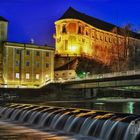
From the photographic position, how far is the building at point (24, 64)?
→ 318ft

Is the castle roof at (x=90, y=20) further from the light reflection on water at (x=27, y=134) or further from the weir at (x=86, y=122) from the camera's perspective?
the light reflection on water at (x=27, y=134)

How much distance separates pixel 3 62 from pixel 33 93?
19.3 m

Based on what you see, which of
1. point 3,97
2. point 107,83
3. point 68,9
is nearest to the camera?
point 107,83

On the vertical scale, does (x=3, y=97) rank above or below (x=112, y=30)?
below

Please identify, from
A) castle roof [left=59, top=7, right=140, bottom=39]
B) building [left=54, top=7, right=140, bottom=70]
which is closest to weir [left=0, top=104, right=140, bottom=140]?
building [left=54, top=7, right=140, bottom=70]

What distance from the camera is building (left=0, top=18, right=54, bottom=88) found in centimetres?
9700

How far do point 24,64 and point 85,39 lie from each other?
4495 cm

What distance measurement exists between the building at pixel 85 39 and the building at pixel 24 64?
65.8 ft

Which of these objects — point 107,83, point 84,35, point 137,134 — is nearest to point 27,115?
point 137,134

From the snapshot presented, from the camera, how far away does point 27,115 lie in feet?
121

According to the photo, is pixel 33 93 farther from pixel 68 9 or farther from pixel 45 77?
pixel 68 9

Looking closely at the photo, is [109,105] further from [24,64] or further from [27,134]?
[24,64]

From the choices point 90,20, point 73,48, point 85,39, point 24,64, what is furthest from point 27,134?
point 90,20

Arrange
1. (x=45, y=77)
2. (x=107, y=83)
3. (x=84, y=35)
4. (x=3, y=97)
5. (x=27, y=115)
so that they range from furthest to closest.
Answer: (x=84, y=35)
(x=45, y=77)
(x=3, y=97)
(x=107, y=83)
(x=27, y=115)
